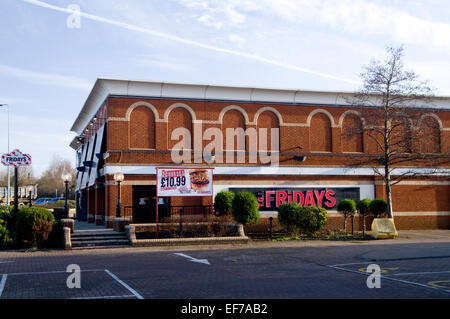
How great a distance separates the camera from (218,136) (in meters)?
27.0

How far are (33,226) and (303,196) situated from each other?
582 inches

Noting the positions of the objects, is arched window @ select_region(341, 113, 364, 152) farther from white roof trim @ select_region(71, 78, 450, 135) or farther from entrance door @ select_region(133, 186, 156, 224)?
entrance door @ select_region(133, 186, 156, 224)

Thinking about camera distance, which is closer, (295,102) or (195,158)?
(195,158)

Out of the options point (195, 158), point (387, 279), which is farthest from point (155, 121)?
point (387, 279)

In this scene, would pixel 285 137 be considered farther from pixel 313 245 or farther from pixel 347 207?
pixel 313 245

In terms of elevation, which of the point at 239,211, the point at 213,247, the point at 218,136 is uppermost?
the point at 218,136

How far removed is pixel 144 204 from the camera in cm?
2608

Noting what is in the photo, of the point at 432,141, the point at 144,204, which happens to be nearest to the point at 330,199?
the point at 432,141

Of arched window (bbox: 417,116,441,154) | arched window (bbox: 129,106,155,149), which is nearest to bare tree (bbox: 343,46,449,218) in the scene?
arched window (bbox: 417,116,441,154)

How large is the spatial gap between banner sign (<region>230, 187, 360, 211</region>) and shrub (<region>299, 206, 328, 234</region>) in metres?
4.22

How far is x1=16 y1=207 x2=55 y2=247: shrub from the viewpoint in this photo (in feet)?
65.5

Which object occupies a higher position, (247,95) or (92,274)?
(247,95)
